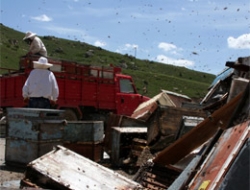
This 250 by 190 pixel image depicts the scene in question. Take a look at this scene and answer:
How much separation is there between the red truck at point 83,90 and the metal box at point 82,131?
6080 mm

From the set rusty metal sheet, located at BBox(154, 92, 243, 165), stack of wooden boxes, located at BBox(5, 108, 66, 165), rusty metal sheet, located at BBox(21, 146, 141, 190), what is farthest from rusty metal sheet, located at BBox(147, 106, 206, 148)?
rusty metal sheet, located at BBox(154, 92, 243, 165)

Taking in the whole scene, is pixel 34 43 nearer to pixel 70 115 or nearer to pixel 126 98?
pixel 70 115

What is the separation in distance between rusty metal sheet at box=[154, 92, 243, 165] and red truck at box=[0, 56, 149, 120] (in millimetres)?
9605

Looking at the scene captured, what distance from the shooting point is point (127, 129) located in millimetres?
8453

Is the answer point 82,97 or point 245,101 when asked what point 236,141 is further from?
point 82,97

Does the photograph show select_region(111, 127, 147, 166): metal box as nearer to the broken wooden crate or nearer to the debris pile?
the debris pile

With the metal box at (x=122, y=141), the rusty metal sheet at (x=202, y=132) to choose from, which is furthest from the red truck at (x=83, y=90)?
the rusty metal sheet at (x=202, y=132)

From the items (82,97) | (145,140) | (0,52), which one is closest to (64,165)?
(145,140)

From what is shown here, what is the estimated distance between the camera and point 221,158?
10.2 feet

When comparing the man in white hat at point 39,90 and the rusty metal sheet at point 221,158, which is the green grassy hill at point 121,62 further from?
the rusty metal sheet at point 221,158

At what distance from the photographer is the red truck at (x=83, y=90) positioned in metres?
14.5

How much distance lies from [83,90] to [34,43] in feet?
11.8

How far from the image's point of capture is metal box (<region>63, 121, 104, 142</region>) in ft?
25.8

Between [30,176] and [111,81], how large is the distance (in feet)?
36.8
